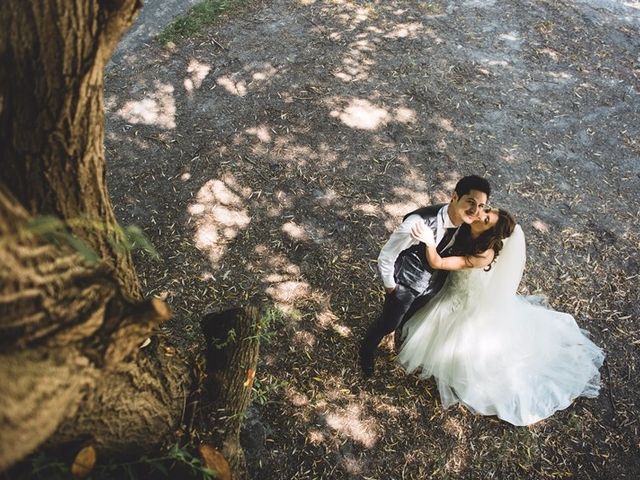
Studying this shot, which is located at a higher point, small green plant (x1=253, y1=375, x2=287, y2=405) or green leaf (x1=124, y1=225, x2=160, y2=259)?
green leaf (x1=124, y1=225, x2=160, y2=259)

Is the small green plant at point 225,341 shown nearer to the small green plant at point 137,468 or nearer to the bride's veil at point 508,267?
the small green plant at point 137,468

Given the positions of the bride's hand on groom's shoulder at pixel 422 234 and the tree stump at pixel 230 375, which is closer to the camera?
the tree stump at pixel 230 375

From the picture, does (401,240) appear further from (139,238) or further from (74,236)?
(74,236)

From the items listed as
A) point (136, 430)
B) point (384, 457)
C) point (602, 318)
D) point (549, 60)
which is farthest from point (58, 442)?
point (549, 60)

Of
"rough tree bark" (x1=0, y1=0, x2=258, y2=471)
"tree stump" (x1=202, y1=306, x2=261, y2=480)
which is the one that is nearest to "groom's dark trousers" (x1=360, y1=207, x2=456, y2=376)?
"tree stump" (x1=202, y1=306, x2=261, y2=480)

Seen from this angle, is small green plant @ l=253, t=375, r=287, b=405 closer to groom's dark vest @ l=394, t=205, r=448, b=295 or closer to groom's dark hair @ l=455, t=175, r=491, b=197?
groom's dark vest @ l=394, t=205, r=448, b=295

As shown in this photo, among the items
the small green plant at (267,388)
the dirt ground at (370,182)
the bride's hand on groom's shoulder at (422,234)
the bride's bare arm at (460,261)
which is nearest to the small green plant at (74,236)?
the bride's hand on groom's shoulder at (422,234)

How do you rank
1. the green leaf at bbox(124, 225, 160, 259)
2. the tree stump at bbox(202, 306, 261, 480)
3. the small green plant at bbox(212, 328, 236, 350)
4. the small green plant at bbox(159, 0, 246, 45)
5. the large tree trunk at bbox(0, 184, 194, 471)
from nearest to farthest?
the large tree trunk at bbox(0, 184, 194, 471) < the green leaf at bbox(124, 225, 160, 259) < the tree stump at bbox(202, 306, 261, 480) < the small green plant at bbox(212, 328, 236, 350) < the small green plant at bbox(159, 0, 246, 45)

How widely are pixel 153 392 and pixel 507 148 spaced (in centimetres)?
533

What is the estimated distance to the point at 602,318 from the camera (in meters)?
4.50

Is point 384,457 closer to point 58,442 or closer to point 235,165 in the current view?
point 58,442

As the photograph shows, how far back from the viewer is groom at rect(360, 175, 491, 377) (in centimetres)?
295

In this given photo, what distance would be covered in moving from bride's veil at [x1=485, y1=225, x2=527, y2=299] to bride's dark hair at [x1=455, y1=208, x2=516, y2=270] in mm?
166

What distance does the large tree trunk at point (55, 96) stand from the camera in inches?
51.6
